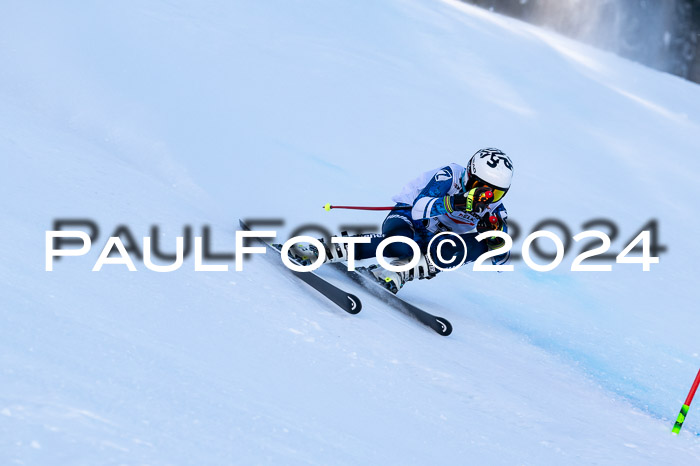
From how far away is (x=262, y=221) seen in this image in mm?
5449

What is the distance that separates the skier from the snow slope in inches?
10.5

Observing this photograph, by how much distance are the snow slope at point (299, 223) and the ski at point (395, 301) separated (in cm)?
11

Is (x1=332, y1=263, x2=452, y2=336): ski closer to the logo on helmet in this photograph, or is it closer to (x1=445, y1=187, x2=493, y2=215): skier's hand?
(x1=445, y1=187, x2=493, y2=215): skier's hand

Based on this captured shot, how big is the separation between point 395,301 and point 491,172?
2.86 feet

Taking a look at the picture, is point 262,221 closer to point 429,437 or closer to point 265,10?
point 429,437

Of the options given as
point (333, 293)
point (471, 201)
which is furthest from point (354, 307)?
point (471, 201)

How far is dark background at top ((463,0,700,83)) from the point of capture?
19.5m

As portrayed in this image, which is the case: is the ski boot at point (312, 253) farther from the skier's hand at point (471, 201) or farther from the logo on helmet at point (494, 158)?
the logo on helmet at point (494, 158)

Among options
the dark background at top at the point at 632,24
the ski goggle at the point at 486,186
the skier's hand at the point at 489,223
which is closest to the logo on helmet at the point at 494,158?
the ski goggle at the point at 486,186

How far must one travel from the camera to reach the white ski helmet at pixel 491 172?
4.48 m

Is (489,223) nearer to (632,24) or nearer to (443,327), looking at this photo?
(443,327)

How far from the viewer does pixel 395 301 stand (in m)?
4.63

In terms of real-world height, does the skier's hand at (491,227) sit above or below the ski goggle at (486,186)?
below

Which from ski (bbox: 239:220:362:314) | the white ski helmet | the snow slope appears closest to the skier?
the white ski helmet
